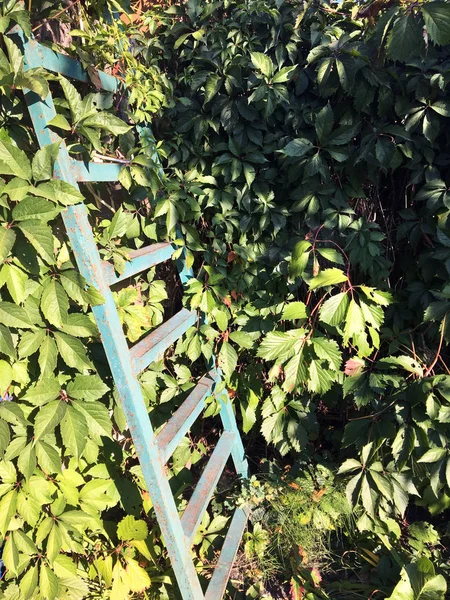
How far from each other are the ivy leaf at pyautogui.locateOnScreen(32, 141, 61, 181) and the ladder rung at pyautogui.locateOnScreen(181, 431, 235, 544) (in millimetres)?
1245

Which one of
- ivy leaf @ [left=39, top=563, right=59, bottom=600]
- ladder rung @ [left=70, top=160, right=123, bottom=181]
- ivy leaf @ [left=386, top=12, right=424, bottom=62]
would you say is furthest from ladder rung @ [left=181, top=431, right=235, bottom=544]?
ivy leaf @ [left=386, top=12, right=424, bottom=62]

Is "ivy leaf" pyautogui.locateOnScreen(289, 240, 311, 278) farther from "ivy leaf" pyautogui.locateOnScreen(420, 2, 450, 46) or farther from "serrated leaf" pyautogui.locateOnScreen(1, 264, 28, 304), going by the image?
"serrated leaf" pyautogui.locateOnScreen(1, 264, 28, 304)

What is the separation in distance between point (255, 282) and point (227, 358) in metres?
0.37

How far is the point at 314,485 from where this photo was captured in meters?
2.04

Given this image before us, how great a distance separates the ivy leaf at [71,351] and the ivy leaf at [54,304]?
0.05 meters

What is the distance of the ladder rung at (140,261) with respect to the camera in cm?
136

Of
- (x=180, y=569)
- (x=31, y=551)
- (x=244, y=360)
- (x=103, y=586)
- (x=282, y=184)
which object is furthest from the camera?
(x=244, y=360)

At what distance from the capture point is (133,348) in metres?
1.44

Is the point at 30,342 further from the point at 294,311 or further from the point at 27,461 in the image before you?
the point at 294,311

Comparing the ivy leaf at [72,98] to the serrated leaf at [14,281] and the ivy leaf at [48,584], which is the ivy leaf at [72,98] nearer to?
the serrated leaf at [14,281]

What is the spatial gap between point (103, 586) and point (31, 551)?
45cm

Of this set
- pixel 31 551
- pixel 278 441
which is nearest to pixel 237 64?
pixel 278 441

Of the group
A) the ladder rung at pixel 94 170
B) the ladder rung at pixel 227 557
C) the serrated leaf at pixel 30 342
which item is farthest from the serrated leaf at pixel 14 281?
the ladder rung at pixel 227 557

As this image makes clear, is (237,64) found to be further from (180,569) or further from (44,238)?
(180,569)
